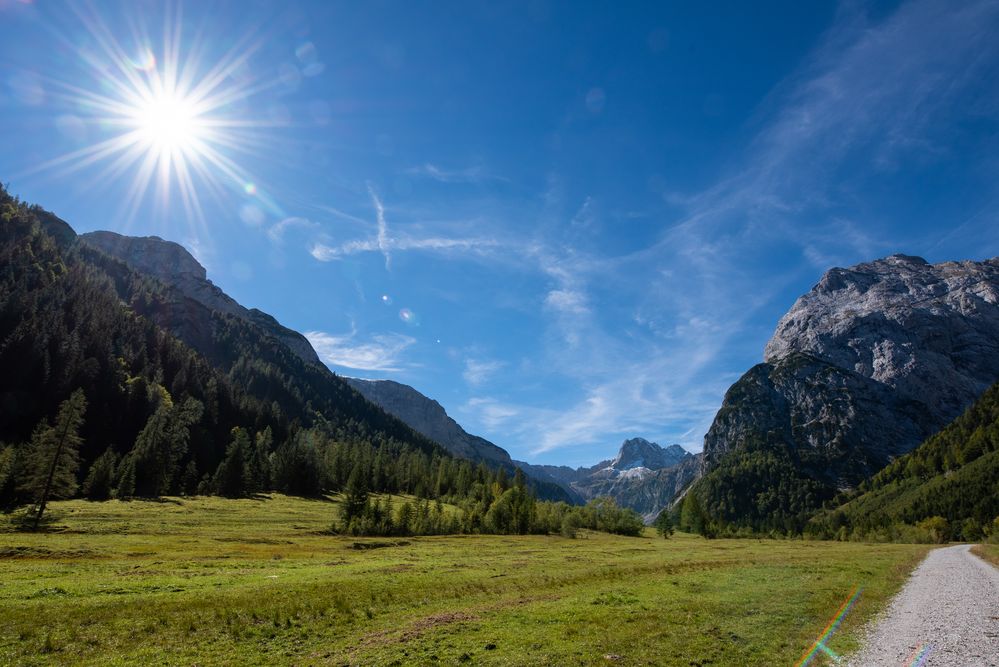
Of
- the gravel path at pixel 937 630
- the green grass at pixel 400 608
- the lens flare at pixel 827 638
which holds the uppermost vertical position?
the gravel path at pixel 937 630

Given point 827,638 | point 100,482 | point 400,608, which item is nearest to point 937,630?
point 827,638

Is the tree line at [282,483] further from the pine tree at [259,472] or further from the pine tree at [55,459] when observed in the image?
the pine tree at [259,472]

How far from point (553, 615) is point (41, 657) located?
81.9 ft

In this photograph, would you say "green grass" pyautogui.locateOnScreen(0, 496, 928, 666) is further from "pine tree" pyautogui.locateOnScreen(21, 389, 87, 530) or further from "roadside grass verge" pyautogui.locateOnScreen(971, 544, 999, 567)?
"pine tree" pyautogui.locateOnScreen(21, 389, 87, 530)

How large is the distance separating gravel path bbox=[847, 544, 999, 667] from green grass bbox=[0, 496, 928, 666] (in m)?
1.50

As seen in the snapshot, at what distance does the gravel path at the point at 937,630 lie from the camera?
19078 millimetres

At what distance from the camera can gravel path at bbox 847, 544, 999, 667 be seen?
1908cm

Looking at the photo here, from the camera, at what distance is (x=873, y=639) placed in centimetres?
2233

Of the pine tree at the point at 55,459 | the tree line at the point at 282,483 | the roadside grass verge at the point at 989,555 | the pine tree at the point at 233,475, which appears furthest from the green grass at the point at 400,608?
the pine tree at the point at 233,475

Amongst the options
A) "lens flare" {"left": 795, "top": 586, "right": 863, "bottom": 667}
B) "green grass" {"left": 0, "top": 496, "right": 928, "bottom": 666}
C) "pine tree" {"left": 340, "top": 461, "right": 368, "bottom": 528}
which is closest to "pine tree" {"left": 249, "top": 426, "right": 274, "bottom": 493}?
"pine tree" {"left": 340, "top": 461, "right": 368, "bottom": 528}

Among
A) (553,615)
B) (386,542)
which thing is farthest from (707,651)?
(386,542)

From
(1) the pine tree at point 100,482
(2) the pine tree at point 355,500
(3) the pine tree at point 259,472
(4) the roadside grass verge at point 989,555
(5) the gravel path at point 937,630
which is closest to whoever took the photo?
(5) the gravel path at point 937,630

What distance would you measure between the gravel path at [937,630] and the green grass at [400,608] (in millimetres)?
1496

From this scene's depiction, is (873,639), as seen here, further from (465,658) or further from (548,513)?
(548,513)
